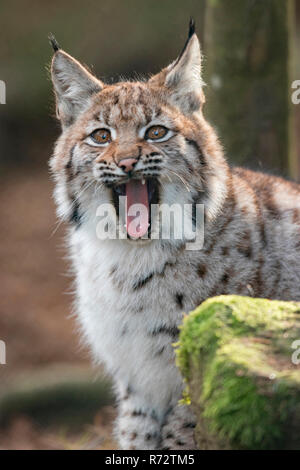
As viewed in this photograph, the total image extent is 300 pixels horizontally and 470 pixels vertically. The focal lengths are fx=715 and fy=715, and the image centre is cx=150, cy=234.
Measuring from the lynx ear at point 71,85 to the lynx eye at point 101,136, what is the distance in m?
0.43

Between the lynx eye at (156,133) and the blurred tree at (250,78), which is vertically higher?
the blurred tree at (250,78)

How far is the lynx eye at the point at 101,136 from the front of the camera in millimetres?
5523

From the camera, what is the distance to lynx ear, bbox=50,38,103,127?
584 cm

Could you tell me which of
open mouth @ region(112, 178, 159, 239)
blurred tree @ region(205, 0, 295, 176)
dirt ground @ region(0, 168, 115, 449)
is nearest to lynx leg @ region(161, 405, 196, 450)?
open mouth @ region(112, 178, 159, 239)

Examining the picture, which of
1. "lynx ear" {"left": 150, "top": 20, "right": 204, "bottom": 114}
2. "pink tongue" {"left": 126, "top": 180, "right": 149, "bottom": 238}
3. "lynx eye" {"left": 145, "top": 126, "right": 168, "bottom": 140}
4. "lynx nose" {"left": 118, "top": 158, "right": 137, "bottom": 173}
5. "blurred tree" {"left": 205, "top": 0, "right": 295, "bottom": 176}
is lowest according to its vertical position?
"pink tongue" {"left": 126, "top": 180, "right": 149, "bottom": 238}

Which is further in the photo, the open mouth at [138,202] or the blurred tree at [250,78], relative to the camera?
the blurred tree at [250,78]

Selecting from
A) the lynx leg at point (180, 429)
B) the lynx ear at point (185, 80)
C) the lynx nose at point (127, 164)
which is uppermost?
the lynx ear at point (185, 80)

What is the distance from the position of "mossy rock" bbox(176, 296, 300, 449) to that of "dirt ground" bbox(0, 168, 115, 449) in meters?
4.29

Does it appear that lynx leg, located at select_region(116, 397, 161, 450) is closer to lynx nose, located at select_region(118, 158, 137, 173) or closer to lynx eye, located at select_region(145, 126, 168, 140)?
lynx nose, located at select_region(118, 158, 137, 173)

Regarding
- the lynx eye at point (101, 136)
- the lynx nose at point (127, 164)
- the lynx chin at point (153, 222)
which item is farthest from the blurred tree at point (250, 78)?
the lynx nose at point (127, 164)

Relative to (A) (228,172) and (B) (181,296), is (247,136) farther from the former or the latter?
(B) (181,296)

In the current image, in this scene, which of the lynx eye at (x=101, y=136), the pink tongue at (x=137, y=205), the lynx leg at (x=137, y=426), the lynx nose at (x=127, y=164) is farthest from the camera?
the lynx leg at (x=137, y=426)

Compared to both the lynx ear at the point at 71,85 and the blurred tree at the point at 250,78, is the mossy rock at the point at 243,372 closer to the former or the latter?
the lynx ear at the point at 71,85

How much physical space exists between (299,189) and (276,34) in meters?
1.91
